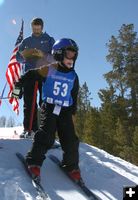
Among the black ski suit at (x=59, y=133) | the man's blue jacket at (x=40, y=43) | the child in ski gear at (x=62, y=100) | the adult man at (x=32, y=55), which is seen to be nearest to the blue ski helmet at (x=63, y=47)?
the child in ski gear at (x=62, y=100)

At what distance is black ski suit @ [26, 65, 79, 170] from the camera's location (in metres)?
6.43

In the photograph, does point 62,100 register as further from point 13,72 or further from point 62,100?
point 13,72

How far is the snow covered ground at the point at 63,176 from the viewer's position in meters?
5.82

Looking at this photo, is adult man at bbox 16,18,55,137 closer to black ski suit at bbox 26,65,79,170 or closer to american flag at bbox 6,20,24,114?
black ski suit at bbox 26,65,79,170

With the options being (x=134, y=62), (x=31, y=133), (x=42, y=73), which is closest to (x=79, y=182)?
(x=42, y=73)

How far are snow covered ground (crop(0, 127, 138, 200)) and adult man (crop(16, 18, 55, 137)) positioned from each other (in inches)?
25.6

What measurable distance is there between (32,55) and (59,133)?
8.22 ft

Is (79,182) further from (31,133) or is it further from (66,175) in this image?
(31,133)

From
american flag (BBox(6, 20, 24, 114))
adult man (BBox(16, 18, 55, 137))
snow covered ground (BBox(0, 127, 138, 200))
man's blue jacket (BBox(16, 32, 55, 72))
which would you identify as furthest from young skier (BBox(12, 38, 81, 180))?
american flag (BBox(6, 20, 24, 114))

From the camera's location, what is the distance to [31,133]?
348 inches

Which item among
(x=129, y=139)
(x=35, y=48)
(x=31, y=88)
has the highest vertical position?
(x=35, y=48)

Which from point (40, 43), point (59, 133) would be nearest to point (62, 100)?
point (59, 133)

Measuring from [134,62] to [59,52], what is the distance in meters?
39.5

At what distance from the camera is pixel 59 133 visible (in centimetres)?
688
